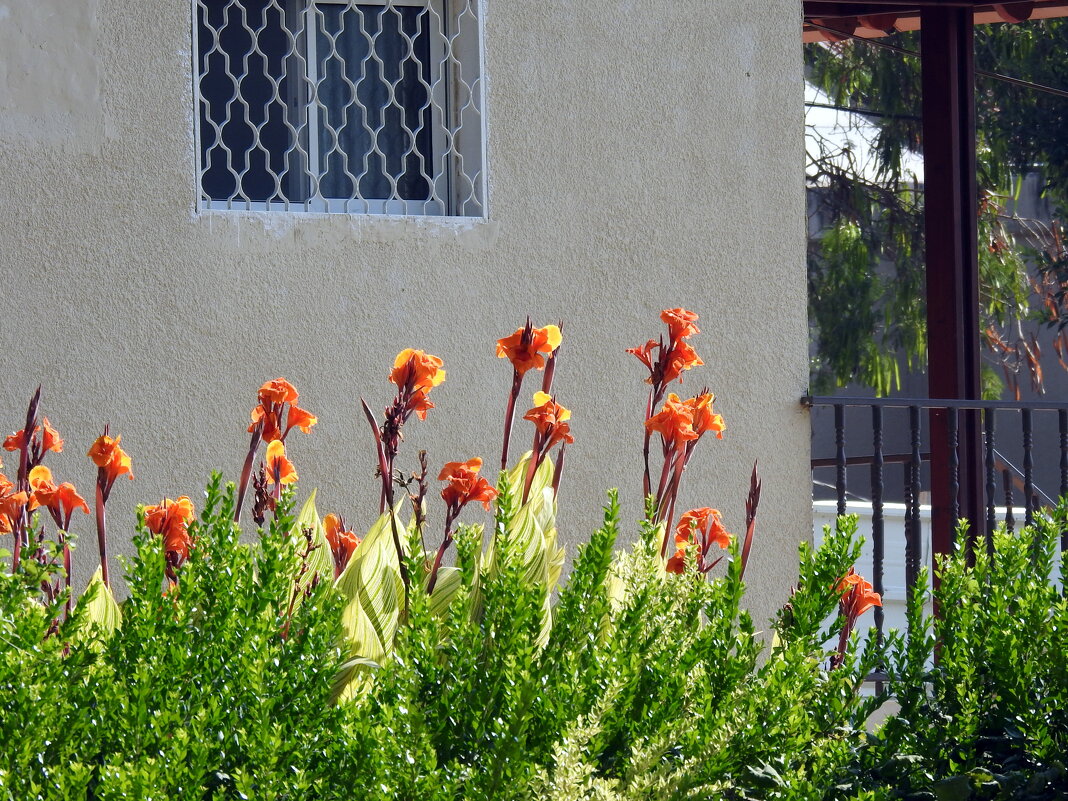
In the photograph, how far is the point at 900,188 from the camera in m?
11.1

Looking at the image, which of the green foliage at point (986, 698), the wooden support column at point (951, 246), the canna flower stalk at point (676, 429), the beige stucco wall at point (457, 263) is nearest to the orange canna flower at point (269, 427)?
the canna flower stalk at point (676, 429)

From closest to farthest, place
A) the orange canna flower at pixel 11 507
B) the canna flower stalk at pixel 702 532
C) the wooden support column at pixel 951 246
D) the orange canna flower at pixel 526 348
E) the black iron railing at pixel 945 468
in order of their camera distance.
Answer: the orange canna flower at pixel 11 507 < the orange canna flower at pixel 526 348 < the canna flower stalk at pixel 702 532 < the black iron railing at pixel 945 468 < the wooden support column at pixel 951 246

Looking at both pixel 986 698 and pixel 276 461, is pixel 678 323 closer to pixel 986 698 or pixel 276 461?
pixel 276 461

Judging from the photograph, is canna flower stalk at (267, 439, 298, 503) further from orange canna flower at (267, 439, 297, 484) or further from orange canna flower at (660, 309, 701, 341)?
orange canna flower at (660, 309, 701, 341)

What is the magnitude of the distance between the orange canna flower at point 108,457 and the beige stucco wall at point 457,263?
51.9 inches

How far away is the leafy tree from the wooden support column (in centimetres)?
526

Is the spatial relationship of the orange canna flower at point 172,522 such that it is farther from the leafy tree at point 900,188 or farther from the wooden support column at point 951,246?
the leafy tree at point 900,188

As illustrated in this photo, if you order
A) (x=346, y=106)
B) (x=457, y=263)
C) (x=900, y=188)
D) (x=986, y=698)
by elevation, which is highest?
(x=900, y=188)

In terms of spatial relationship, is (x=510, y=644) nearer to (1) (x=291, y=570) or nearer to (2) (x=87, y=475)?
(1) (x=291, y=570)

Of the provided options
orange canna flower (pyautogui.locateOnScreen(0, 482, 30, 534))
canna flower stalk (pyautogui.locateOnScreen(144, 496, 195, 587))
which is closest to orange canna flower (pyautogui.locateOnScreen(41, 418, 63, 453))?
orange canna flower (pyautogui.locateOnScreen(0, 482, 30, 534))

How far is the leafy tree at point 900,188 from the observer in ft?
34.4

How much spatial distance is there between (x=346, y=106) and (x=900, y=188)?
815 centimetres

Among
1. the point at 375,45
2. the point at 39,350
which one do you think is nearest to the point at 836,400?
the point at 375,45

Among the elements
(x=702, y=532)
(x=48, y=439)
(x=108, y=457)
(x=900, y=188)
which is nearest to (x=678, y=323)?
(x=702, y=532)
